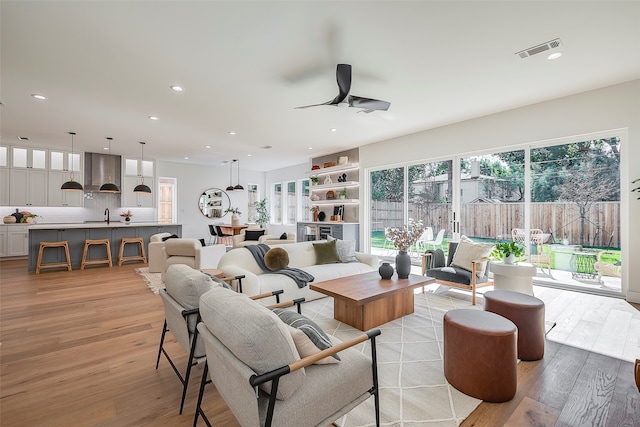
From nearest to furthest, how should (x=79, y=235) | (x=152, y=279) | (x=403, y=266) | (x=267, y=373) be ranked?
1. (x=267, y=373)
2. (x=403, y=266)
3. (x=152, y=279)
4. (x=79, y=235)

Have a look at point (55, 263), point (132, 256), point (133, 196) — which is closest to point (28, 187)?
point (133, 196)

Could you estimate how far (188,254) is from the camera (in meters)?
5.07

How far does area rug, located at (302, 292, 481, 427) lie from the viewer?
1.80 m

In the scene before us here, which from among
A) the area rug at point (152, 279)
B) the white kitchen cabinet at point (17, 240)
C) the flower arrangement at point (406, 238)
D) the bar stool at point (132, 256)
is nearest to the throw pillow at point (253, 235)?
the area rug at point (152, 279)

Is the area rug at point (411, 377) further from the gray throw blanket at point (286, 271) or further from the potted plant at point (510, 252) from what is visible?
the potted plant at point (510, 252)

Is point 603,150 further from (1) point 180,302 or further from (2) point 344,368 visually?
(1) point 180,302

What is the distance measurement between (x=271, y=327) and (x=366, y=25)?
105 inches

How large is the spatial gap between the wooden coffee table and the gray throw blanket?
461 mm

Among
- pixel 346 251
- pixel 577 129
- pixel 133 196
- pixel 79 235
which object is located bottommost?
pixel 346 251

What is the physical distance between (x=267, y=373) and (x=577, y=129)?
17.7 feet

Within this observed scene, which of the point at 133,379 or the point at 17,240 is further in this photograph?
the point at 17,240

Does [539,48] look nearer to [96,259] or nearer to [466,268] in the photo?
[466,268]

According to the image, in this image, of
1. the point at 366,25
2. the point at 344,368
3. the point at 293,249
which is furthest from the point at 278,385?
the point at 293,249

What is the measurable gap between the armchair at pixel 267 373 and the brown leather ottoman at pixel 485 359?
897 millimetres
